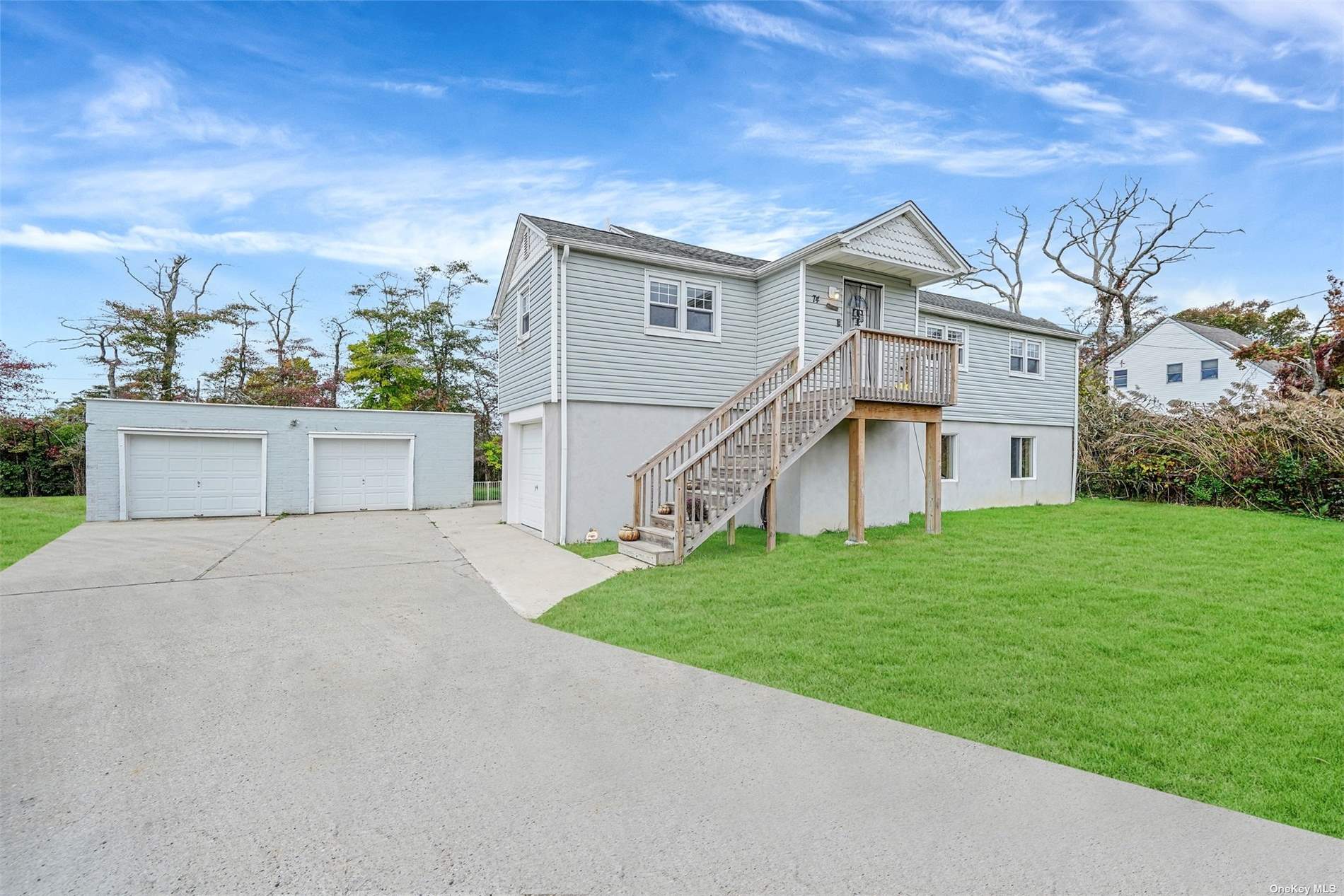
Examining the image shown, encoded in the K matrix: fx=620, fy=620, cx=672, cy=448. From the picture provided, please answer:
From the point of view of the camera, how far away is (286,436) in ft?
48.7

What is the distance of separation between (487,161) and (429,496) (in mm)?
8465

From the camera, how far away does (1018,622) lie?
214 inches

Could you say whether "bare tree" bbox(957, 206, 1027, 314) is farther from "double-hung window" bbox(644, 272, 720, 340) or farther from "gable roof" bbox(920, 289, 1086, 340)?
"double-hung window" bbox(644, 272, 720, 340)

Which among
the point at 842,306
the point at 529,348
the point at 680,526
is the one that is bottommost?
the point at 680,526

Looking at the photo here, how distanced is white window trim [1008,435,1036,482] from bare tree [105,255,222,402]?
85.2ft

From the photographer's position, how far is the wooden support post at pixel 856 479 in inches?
368

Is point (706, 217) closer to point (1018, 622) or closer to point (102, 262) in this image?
point (1018, 622)

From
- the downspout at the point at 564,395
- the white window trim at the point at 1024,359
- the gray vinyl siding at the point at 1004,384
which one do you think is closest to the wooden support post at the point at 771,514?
the downspout at the point at 564,395

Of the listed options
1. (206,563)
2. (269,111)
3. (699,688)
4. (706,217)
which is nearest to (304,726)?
(699,688)

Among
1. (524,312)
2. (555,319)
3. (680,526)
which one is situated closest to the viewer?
(680,526)

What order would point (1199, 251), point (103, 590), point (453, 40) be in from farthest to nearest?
point (1199, 251) < point (453, 40) < point (103, 590)

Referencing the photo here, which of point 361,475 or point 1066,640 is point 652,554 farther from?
point 361,475

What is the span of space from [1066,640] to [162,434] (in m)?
17.1

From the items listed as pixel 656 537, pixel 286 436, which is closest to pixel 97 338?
pixel 286 436
